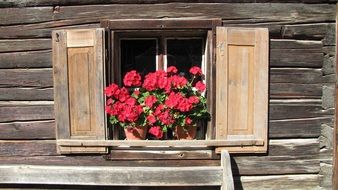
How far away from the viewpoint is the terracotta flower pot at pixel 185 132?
12.9ft

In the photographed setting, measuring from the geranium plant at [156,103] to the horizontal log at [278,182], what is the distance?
68 cm

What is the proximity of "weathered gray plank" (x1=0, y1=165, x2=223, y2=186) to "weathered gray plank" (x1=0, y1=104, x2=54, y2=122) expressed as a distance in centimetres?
42

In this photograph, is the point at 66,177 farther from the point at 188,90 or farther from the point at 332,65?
the point at 332,65

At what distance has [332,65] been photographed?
3988 mm

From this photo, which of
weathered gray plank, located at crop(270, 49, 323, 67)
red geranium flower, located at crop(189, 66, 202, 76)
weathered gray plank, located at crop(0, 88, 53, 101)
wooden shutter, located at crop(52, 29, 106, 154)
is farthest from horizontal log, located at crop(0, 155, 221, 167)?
weathered gray plank, located at crop(270, 49, 323, 67)

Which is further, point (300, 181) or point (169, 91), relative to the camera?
point (300, 181)

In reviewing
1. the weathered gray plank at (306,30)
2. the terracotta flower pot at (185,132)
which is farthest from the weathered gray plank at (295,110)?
the terracotta flower pot at (185,132)

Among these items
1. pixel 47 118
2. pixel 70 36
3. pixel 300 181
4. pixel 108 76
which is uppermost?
pixel 70 36

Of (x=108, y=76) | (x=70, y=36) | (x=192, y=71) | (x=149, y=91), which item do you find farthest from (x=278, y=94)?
(x=70, y=36)

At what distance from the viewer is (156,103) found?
12.8 ft

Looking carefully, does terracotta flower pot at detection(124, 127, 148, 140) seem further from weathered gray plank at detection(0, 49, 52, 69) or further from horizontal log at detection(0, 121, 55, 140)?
weathered gray plank at detection(0, 49, 52, 69)

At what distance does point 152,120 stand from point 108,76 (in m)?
0.52

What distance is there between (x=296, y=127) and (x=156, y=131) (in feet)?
3.94

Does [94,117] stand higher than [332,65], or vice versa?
[332,65]
